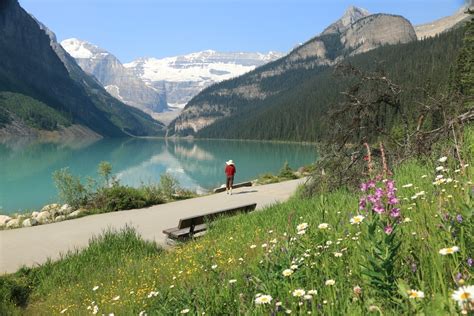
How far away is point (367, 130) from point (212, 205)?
11175 mm

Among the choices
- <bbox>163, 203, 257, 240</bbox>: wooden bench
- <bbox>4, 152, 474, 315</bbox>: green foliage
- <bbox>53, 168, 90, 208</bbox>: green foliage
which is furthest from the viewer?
<bbox>53, 168, 90, 208</bbox>: green foliage

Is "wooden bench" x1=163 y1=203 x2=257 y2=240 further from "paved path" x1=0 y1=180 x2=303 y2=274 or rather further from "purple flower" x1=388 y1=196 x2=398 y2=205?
"purple flower" x1=388 y1=196 x2=398 y2=205

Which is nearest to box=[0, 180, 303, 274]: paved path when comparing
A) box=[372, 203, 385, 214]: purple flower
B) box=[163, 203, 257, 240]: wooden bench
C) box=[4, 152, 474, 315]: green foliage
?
box=[163, 203, 257, 240]: wooden bench

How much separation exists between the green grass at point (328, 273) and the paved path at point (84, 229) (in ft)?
9.52

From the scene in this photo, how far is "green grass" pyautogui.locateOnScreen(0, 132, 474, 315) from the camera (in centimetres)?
233

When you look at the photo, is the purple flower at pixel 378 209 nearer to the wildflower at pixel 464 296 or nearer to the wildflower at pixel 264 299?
the wildflower at pixel 264 299

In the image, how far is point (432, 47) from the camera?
18362cm

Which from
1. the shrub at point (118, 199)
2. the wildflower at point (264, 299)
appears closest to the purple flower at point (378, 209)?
the wildflower at point (264, 299)

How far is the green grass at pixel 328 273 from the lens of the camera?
2.33 m

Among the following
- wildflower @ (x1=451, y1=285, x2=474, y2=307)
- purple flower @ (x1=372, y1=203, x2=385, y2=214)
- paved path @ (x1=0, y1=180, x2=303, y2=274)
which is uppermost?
wildflower @ (x1=451, y1=285, x2=474, y2=307)

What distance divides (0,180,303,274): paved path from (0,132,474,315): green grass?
2.90 m

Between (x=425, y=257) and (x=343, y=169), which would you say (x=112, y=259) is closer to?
(x=343, y=169)

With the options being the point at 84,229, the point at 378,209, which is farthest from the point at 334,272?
the point at 84,229

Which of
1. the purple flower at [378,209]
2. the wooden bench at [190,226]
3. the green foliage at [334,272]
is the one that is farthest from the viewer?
the wooden bench at [190,226]
